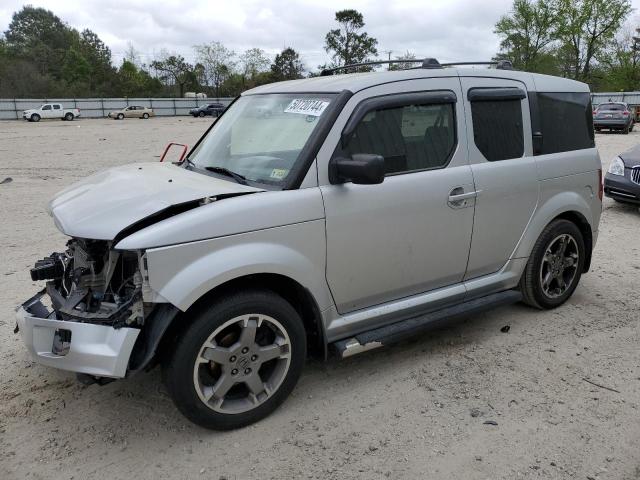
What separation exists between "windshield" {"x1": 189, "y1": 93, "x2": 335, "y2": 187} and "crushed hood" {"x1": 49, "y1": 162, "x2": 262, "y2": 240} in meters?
0.19

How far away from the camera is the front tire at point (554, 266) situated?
4.53m

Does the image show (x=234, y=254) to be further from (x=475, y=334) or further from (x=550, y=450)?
(x=475, y=334)

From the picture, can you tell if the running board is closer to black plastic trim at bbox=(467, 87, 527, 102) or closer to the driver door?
the driver door

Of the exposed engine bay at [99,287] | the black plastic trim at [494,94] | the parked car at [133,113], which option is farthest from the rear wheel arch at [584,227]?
the parked car at [133,113]

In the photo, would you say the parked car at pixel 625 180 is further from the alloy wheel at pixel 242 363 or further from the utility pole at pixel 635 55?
the utility pole at pixel 635 55

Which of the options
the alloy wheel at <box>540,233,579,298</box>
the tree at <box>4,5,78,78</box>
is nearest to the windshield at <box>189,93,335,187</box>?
the alloy wheel at <box>540,233,579,298</box>

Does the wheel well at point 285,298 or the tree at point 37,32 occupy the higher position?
the tree at point 37,32

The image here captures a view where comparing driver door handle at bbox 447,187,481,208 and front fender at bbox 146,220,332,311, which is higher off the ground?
driver door handle at bbox 447,187,481,208

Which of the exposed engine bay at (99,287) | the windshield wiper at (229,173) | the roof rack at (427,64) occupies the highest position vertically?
the roof rack at (427,64)

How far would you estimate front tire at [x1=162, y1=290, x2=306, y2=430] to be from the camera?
2.88 metres

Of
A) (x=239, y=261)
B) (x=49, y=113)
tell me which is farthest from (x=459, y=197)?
(x=49, y=113)

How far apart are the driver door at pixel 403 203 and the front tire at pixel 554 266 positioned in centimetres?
91

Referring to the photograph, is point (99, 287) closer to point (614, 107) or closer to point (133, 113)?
point (614, 107)

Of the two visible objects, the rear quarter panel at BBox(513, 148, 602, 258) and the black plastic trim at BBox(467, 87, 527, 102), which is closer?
the black plastic trim at BBox(467, 87, 527, 102)
